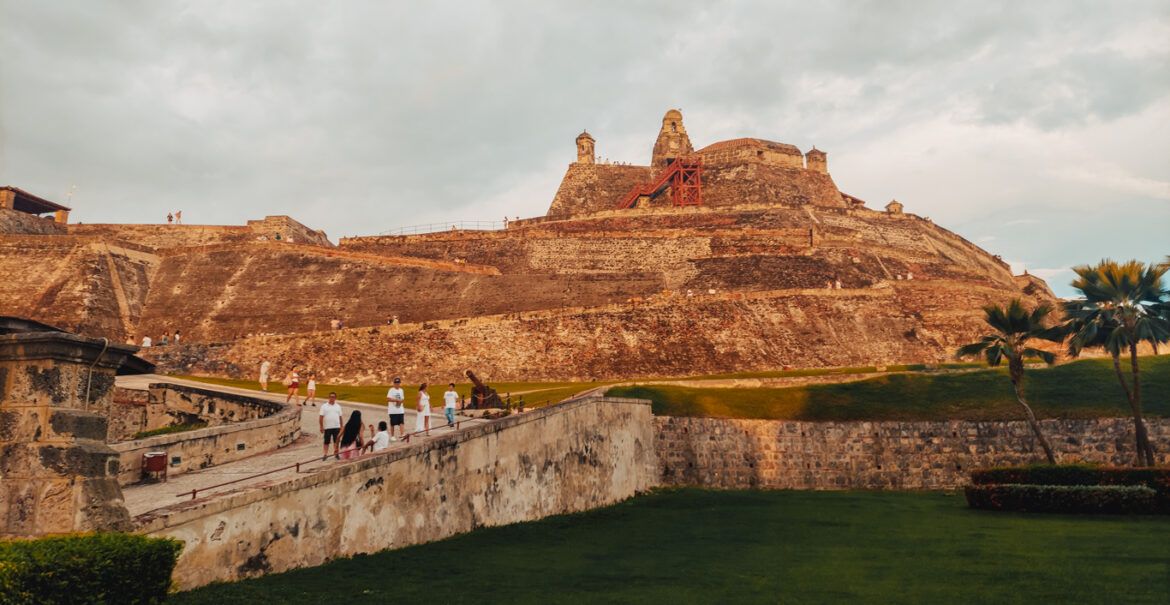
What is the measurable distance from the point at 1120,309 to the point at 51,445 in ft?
85.5

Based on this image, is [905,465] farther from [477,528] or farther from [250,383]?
[250,383]

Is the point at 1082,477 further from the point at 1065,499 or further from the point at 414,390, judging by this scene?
the point at 414,390

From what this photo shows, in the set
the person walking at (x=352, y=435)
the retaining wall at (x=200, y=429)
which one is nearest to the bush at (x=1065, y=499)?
the person walking at (x=352, y=435)

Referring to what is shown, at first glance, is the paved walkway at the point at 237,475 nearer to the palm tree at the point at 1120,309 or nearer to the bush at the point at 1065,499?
the bush at the point at 1065,499

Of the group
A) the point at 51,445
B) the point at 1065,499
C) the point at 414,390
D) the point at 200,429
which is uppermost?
the point at 51,445

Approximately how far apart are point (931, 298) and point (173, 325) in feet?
140

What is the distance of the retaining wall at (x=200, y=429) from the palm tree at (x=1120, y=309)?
71.9ft

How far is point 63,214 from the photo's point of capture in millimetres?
61375

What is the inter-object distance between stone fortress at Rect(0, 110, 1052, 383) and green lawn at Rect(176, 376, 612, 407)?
2.69 meters

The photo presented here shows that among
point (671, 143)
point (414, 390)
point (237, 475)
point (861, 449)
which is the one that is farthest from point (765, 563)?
point (671, 143)

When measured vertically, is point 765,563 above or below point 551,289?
below

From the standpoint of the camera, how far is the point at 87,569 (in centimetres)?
734

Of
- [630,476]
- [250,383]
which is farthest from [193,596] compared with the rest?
[250,383]

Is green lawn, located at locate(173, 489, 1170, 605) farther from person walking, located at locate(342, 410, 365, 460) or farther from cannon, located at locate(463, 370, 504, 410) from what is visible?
cannon, located at locate(463, 370, 504, 410)
